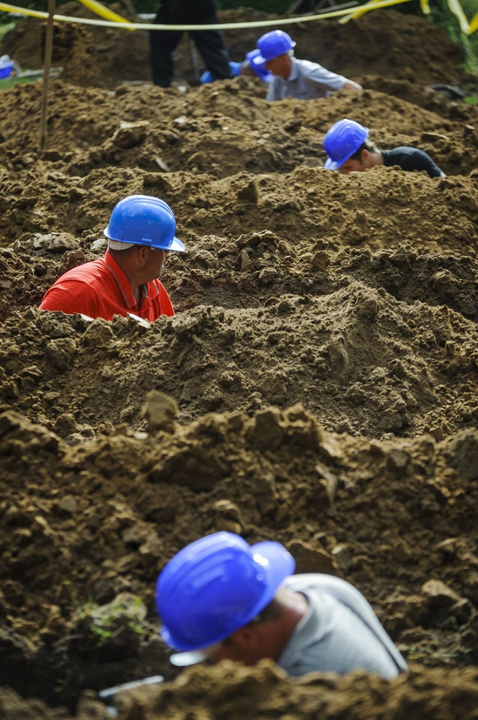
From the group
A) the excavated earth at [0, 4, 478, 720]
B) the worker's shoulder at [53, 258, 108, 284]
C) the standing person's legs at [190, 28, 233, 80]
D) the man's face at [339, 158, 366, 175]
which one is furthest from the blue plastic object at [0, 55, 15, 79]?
the worker's shoulder at [53, 258, 108, 284]

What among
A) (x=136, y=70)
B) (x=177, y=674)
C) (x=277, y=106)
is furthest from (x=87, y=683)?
(x=136, y=70)

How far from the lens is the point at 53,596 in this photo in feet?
14.0

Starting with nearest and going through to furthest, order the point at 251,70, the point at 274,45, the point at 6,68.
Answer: the point at 274,45
the point at 251,70
the point at 6,68

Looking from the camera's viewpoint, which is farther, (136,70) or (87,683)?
(136,70)

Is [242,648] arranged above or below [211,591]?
below

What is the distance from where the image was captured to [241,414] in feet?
15.4

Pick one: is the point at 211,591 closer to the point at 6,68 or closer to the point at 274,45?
the point at 274,45

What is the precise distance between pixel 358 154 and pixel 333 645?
6924mm

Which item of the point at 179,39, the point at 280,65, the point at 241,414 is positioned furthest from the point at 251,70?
the point at 241,414

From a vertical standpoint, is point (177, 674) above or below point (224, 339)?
below

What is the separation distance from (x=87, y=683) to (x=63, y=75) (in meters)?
13.9

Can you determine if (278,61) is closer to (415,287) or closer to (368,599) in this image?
(415,287)

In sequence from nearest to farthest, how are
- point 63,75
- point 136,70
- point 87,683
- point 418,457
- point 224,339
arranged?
point 87,683 < point 418,457 < point 224,339 < point 63,75 < point 136,70

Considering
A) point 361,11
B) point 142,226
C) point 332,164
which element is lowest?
point 332,164
